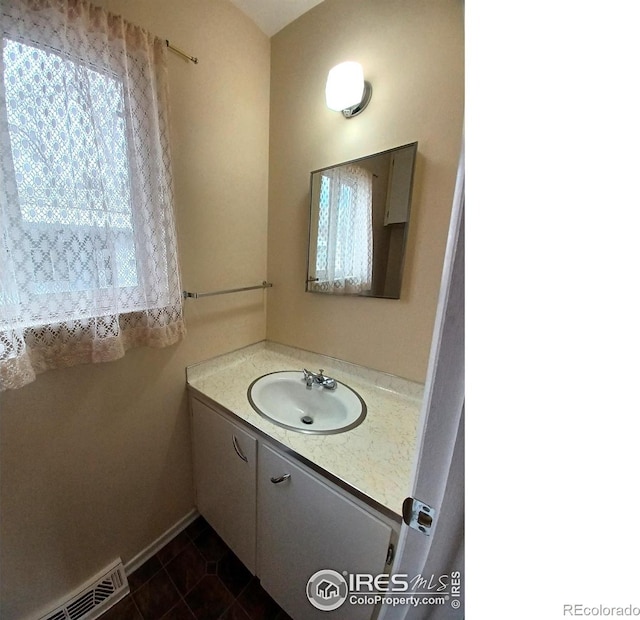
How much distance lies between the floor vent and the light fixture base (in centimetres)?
216

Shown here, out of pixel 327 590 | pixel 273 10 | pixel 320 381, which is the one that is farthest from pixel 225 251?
pixel 327 590

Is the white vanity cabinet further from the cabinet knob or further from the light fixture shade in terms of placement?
the light fixture shade

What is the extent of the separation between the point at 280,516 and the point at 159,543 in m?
0.81

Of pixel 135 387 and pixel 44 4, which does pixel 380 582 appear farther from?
pixel 44 4

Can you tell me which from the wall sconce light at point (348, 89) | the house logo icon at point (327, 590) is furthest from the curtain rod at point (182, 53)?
the house logo icon at point (327, 590)

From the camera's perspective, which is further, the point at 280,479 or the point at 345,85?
the point at 345,85

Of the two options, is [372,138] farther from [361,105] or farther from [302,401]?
[302,401]

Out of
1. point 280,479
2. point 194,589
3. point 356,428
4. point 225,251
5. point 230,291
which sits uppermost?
point 225,251

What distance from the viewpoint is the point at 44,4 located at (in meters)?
0.63

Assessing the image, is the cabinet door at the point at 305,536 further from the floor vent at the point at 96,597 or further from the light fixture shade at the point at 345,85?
the light fixture shade at the point at 345,85

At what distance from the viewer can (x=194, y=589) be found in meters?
1.06
